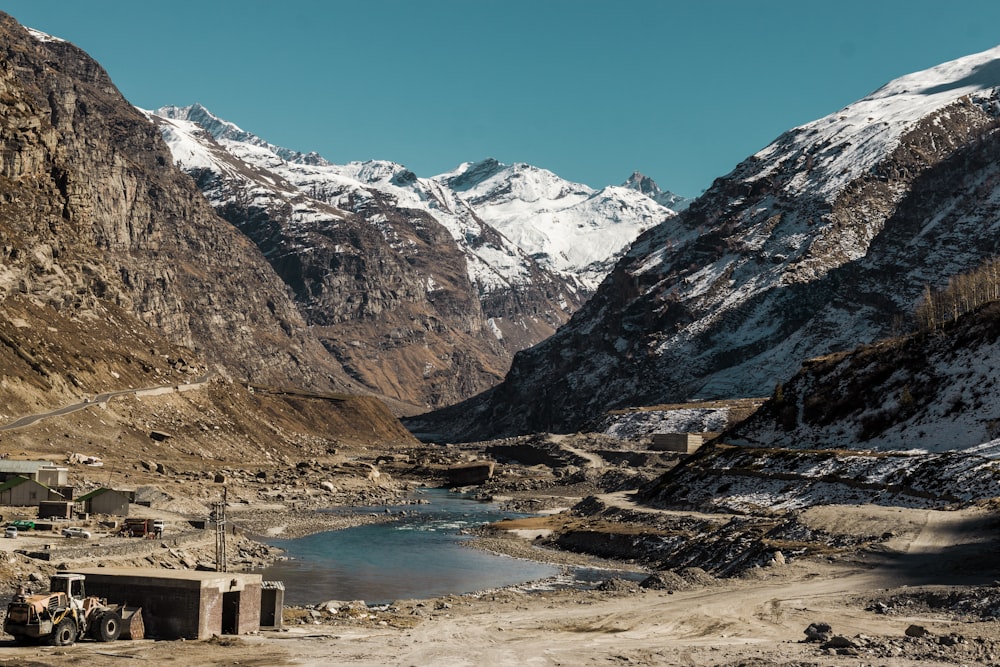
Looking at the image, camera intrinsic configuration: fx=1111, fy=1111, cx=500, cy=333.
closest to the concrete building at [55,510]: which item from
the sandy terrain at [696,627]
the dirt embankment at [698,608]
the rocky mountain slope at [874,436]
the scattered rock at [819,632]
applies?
the dirt embankment at [698,608]

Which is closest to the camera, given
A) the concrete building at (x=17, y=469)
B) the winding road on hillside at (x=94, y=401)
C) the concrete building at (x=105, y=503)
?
the concrete building at (x=105, y=503)

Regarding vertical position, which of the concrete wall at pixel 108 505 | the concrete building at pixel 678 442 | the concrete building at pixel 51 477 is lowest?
the concrete wall at pixel 108 505

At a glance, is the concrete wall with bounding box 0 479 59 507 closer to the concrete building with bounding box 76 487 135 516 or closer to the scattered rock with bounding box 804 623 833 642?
the concrete building with bounding box 76 487 135 516

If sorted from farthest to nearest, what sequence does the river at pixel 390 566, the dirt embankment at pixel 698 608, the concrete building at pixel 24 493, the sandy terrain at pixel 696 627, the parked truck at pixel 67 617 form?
the concrete building at pixel 24 493
the river at pixel 390 566
the dirt embankment at pixel 698 608
the sandy terrain at pixel 696 627
the parked truck at pixel 67 617

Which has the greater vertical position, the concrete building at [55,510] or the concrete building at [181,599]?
the concrete building at [55,510]

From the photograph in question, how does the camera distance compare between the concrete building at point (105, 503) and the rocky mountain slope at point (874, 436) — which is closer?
the rocky mountain slope at point (874, 436)

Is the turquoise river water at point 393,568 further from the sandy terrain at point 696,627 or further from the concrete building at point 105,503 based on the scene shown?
the concrete building at point 105,503
